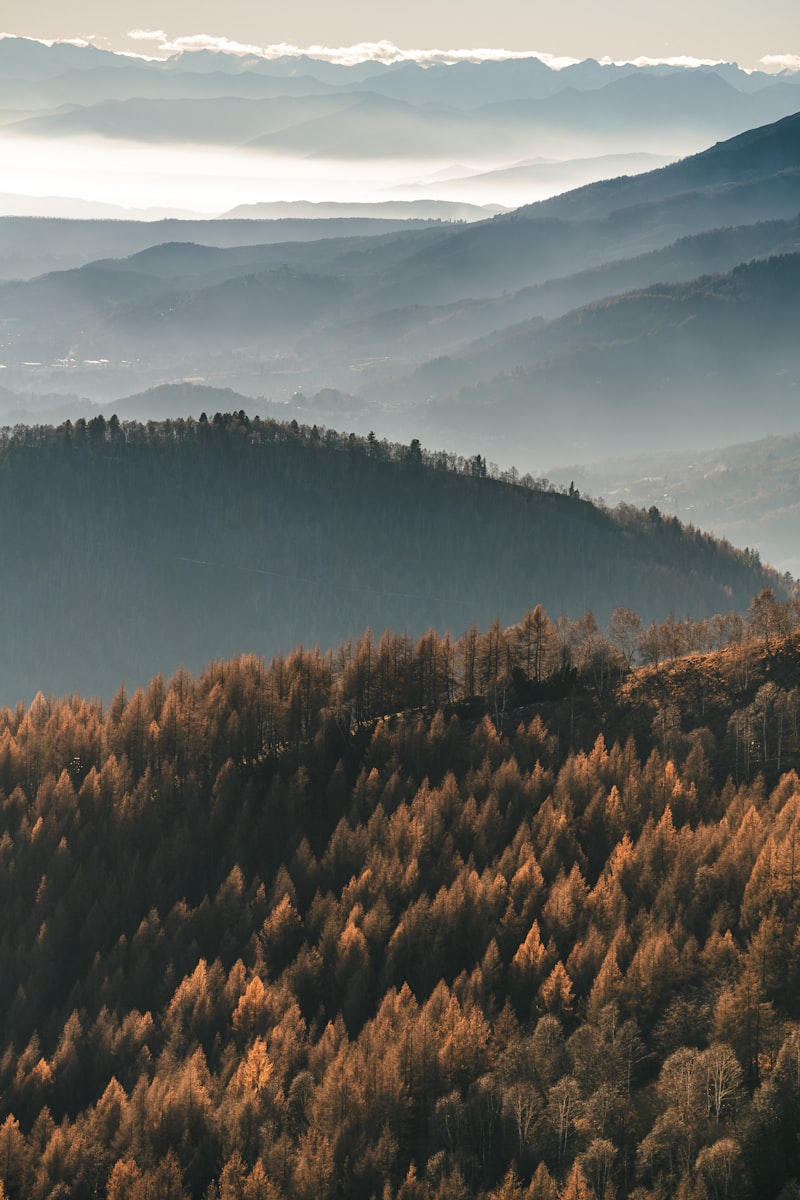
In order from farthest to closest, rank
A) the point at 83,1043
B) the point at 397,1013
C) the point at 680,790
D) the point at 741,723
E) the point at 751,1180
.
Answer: the point at 741,723 < the point at 680,790 < the point at 83,1043 < the point at 397,1013 < the point at 751,1180

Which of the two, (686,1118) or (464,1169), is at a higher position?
(686,1118)

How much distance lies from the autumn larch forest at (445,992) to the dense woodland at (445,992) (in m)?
0.33

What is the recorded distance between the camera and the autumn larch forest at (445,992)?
366 ft

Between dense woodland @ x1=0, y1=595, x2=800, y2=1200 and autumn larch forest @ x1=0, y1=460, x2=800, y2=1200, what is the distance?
0.33m

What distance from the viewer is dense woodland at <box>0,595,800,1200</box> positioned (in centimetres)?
11150

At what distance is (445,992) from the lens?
138 meters

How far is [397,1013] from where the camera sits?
138750 millimetres

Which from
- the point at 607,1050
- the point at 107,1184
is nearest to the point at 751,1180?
the point at 607,1050

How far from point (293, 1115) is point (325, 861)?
57.3 m

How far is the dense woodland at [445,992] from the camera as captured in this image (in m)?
112

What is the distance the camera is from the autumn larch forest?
111500 mm

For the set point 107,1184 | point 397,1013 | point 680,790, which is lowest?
point 107,1184

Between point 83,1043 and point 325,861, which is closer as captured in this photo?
point 83,1043

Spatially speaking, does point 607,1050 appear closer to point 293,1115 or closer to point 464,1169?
point 464,1169
